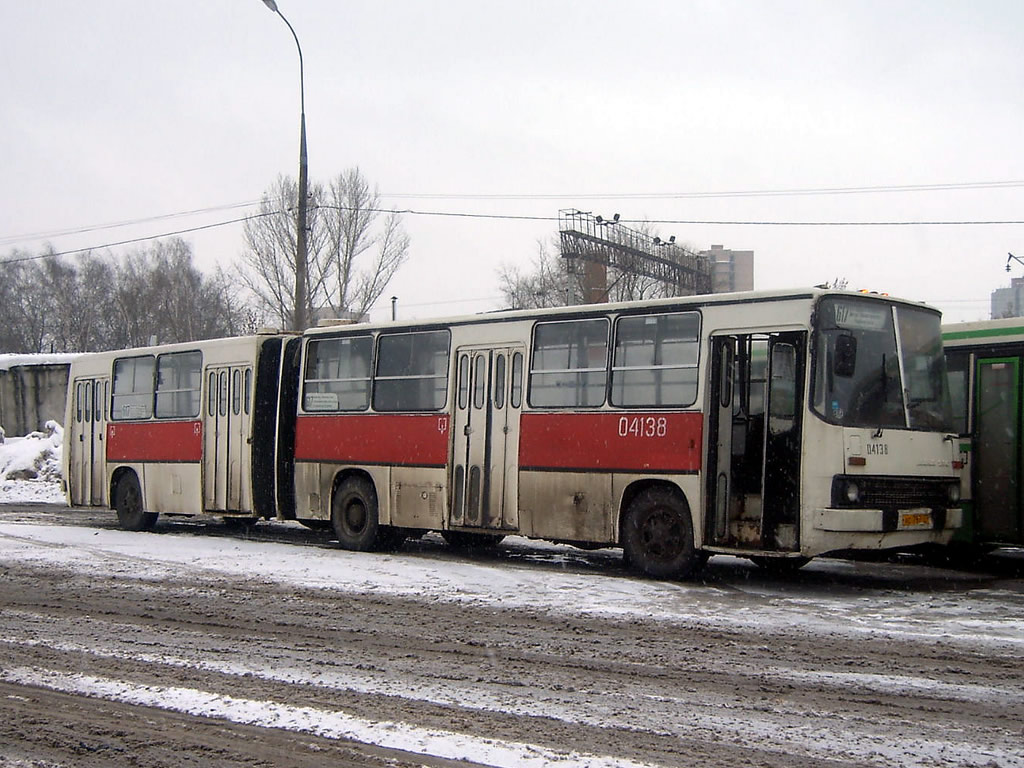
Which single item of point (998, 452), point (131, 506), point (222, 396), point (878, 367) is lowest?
point (131, 506)

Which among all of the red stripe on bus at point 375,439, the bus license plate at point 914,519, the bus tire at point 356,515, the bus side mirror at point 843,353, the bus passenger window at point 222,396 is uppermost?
the bus side mirror at point 843,353

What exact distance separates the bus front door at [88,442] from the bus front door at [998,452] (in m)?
14.3

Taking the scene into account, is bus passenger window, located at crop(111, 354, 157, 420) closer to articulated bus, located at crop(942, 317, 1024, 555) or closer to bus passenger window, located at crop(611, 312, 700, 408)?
bus passenger window, located at crop(611, 312, 700, 408)

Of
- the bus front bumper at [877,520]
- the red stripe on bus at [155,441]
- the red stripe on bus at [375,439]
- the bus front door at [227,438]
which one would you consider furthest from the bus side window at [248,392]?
the bus front bumper at [877,520]

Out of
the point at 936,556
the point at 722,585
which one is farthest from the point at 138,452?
the point at 936,556

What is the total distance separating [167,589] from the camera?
39.2 feet

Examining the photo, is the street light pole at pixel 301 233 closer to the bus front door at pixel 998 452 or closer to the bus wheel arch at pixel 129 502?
the bus wheel arch at pixel 129 502

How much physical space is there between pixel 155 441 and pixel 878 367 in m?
12.2

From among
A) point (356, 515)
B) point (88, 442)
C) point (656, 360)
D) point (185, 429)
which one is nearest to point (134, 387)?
point (88, 442)

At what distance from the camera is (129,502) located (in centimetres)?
1989

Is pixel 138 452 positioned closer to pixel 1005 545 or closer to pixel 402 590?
pixel 402 590

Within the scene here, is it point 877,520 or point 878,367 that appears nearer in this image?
point 877,520

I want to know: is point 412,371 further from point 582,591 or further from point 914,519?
point 914,519

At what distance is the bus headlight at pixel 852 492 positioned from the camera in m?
11.2
